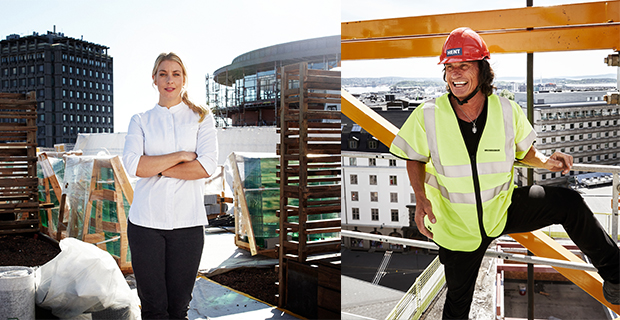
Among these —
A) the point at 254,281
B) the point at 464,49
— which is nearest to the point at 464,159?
the point at 464,49

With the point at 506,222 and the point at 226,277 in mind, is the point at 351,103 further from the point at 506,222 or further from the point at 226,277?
the point at 226,277

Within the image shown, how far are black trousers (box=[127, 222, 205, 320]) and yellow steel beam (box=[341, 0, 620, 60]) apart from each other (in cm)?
149

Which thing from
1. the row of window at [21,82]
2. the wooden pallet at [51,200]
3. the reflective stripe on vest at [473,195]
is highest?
the row of window at [21,82]

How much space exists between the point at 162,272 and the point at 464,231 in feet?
4.63

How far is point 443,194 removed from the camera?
78.5 inches

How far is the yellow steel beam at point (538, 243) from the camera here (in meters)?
2.36

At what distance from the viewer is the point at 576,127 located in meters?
2.25

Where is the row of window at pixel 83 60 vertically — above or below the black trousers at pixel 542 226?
above

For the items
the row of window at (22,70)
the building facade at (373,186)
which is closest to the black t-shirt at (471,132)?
the building facade at (373,186)

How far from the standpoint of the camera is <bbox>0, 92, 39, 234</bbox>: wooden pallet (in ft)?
17.1

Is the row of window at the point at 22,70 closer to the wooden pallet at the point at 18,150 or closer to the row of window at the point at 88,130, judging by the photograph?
the wooden pallet at the point at 18,150

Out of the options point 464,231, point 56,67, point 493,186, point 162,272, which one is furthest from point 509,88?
point 56,67

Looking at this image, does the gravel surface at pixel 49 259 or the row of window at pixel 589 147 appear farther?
the gravel surface at pixel 49 259

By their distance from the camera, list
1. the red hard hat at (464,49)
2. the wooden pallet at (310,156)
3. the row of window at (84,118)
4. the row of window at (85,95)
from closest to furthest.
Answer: the red hard hat at (464,49) < the wooden pallet at (310,156) < the row of window at (85,95) < the row of window at (84,118)
